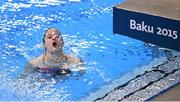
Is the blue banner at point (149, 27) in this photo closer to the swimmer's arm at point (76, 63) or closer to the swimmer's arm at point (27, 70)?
the swimmer's arm at point (76, 63)

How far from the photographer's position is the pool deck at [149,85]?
443cm

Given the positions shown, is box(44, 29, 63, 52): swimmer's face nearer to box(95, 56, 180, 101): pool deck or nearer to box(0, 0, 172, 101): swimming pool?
box(0, 0, 172, 101): swimming pool

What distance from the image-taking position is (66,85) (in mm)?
4980

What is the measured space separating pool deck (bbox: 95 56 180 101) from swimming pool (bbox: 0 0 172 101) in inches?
8.8

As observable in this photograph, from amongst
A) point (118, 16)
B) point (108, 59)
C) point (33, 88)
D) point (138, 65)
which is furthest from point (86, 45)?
point (118, 16)

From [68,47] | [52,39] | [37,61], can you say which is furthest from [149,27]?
[68,47]

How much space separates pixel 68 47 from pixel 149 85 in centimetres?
152

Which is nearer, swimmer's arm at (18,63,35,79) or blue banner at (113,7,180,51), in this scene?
blue banner at (113,7,180,51)

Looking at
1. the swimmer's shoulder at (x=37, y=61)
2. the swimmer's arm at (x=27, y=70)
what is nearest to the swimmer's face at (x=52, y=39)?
the swimmer's shoulder at (x=37, y=61)

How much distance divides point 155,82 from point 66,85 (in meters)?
0.92

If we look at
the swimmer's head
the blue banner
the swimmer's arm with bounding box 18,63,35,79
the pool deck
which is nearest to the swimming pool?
the swimmer's arm with bounding box 18,63,35,79

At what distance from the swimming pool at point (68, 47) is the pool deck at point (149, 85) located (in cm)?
22

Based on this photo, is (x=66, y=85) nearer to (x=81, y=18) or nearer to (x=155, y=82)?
(x=155, y=82)

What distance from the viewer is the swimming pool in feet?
16.1
